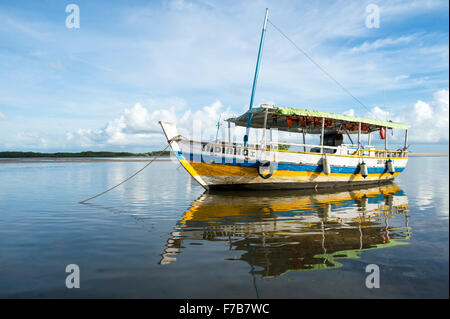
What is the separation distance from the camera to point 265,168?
1420cm

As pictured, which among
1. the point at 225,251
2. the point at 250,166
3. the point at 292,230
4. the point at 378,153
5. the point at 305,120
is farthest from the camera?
the point at 378,153

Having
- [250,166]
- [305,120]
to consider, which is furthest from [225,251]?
[305,120]

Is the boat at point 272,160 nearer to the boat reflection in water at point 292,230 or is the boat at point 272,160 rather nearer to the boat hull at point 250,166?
the boat hull at point 250,166

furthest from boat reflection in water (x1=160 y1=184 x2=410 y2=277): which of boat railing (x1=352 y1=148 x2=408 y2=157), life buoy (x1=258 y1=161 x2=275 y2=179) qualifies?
boat railing (x1=352 y1=148 x2=408 y2=157)

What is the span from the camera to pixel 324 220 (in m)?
8.24

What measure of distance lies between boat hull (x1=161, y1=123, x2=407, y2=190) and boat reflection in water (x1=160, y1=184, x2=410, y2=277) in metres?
2.92

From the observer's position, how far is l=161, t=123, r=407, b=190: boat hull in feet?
44.9

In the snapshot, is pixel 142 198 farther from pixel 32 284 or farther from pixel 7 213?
pixel 32 284

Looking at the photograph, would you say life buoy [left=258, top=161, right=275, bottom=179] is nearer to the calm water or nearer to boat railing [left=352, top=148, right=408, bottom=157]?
the calm water

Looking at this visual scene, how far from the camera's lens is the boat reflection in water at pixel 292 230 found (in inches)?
199

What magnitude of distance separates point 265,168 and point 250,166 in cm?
85

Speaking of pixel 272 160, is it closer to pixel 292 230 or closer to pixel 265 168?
pixel 265 168

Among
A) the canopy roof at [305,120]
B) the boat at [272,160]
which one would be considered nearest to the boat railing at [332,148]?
the boat at [272,160]

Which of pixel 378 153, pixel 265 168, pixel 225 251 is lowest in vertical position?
pixel 225 251
